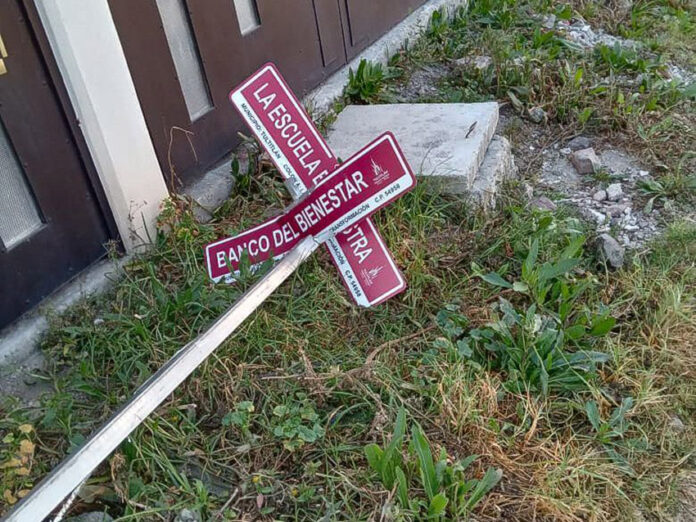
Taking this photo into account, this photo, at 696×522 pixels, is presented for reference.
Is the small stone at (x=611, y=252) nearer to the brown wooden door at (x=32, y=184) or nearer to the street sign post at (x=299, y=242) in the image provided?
the street sign post at (x=299, y=242)

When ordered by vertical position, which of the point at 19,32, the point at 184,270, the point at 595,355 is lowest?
the point at 595,355

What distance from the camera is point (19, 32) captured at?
2281mm

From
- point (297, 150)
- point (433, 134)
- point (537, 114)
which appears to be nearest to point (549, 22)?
point (537, 114)

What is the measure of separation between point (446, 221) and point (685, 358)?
1.03 meters

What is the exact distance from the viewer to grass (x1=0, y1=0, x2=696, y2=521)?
6.02ft

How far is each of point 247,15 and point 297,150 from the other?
1.45 metres

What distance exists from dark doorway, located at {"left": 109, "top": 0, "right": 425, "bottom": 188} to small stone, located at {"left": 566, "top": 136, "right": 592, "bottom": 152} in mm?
1421

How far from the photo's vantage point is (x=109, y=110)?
2.54 metres

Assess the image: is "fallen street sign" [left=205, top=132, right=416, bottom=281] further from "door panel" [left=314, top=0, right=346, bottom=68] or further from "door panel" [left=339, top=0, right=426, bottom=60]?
"door panel" [left=339, top=0, right=426, bottom=60]

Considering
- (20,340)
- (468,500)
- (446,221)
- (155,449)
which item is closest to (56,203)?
(20,340)

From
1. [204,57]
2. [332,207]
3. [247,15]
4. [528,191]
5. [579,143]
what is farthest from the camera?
[579,143]

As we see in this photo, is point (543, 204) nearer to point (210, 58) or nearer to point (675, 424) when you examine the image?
point (675, 424)

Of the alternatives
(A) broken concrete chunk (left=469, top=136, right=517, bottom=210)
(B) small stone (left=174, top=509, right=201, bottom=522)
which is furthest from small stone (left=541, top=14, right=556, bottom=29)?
(B) small stone (left=174, top=509, right=201, bottom=522)

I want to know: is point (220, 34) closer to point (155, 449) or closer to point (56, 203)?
point (56, 203)
